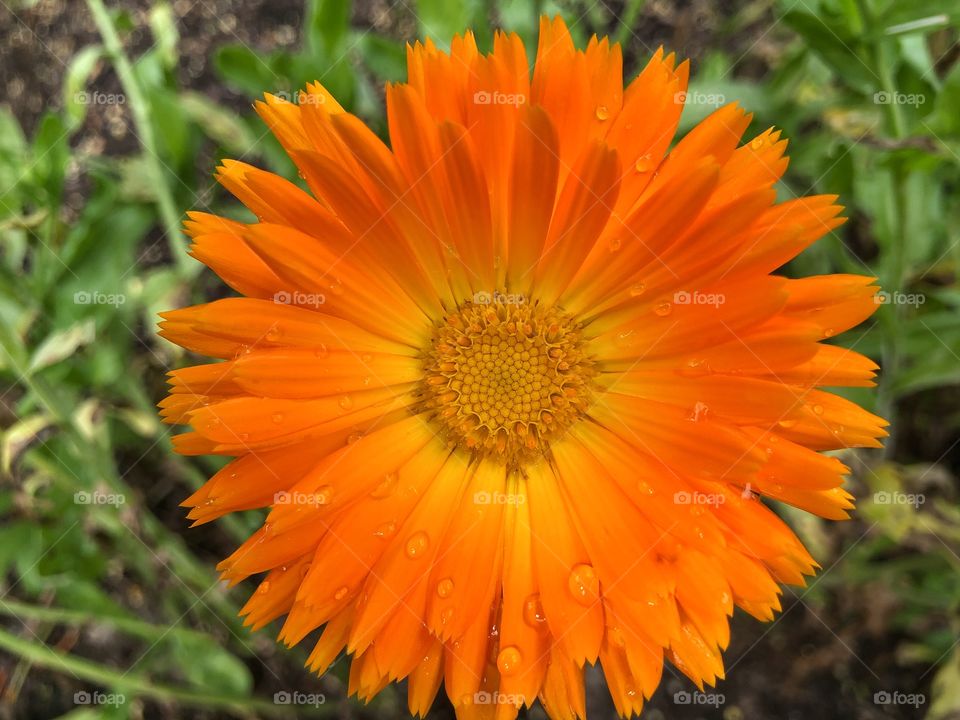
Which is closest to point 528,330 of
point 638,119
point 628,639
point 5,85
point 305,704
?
point 638,119

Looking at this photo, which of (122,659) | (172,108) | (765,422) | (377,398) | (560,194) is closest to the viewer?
(765,422)

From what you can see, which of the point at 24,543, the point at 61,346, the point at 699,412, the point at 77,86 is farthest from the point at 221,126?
the point at 699,412

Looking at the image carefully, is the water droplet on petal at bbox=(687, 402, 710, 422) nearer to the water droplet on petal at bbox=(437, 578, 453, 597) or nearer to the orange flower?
the orange flower

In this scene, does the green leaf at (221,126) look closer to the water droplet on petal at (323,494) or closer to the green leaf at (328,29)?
the green leaf at (328,29)

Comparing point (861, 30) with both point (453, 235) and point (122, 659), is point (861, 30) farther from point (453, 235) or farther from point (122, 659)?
point (122, 659)

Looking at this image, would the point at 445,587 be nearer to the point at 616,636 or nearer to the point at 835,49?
the point at 616,636

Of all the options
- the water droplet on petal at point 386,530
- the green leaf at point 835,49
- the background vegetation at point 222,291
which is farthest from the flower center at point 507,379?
the green leaf at point 835,49
